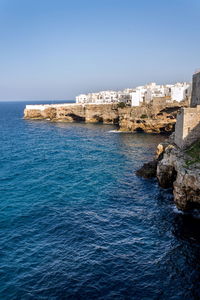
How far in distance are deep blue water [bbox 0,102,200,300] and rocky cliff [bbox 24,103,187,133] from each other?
41.9 m

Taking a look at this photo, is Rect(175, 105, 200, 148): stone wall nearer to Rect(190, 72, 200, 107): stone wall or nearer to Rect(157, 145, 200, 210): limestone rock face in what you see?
Rect(157, 145, 200, 210): limestone rock face

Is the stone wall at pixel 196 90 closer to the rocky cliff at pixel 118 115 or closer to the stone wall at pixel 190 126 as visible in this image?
the stone wall at pixel 190 126

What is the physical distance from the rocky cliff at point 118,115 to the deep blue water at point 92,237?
4190 centimetres

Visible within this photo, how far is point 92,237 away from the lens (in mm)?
27984

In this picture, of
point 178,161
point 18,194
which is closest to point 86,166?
point 18,194

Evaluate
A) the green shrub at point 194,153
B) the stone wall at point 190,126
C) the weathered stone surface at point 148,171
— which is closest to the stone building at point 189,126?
the stone wall at point 190,126

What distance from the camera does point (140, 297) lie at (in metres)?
19.8

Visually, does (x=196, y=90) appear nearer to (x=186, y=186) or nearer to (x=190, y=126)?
(x=190, y=126)

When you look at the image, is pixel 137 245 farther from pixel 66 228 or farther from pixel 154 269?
pixel 66 228

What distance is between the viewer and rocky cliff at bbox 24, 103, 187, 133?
90.7 metres

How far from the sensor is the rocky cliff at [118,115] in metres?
90.7

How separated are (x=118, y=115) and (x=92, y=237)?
90.9m

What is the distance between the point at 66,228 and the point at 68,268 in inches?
263

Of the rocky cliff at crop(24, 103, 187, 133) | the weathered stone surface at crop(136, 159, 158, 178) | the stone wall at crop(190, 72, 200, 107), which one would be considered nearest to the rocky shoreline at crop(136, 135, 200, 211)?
the weathered stone surface at crop(136, 159, 158, 178)
